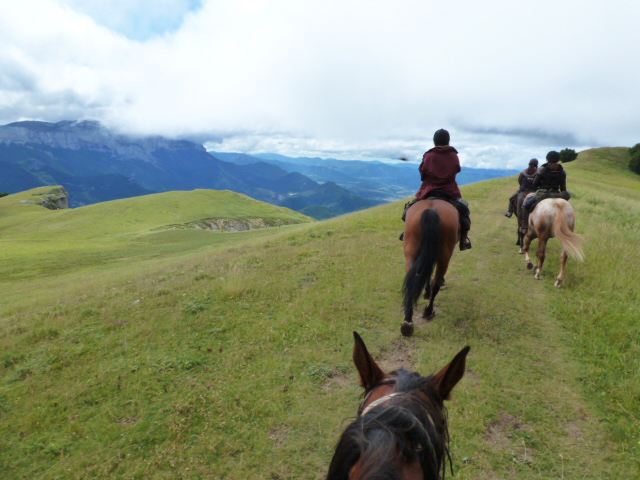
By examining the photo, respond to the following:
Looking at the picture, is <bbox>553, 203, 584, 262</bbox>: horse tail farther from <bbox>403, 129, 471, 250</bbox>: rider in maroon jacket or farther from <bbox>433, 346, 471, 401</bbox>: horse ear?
<bbox>433, 346, 471, 401</bbox>: horse ear

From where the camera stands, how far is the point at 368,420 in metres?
1.58

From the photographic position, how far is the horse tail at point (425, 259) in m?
6.83

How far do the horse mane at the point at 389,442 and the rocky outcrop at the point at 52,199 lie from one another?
131 metres

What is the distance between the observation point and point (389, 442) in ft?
4.60

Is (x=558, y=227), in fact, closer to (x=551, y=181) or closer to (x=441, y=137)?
(x=551, y=181)

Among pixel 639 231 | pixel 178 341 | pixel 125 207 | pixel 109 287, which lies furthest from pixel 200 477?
pixel 125 207

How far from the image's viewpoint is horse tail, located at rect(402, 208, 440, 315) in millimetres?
6828

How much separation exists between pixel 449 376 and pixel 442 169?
659cm

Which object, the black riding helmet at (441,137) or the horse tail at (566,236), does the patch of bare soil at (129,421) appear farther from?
the horse tail at (566,236)

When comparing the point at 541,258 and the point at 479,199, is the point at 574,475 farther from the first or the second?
the point at 479,199

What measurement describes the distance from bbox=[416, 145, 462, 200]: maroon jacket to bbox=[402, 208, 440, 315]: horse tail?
1.25 m

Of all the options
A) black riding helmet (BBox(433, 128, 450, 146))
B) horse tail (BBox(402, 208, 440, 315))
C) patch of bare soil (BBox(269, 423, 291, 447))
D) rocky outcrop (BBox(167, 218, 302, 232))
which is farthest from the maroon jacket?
rocky outcrop (BBox(167, 218, 302, 232))

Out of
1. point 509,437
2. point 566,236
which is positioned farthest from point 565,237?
point 509,437

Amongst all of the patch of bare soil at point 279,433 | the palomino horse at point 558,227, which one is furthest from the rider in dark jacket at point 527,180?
the patch of bare soil at point 279,433
